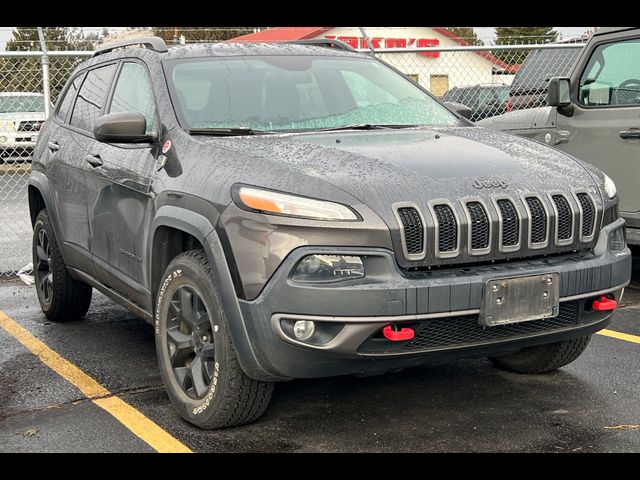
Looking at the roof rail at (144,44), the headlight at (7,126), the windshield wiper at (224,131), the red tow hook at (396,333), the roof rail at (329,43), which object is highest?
the roof rail at (144,44)

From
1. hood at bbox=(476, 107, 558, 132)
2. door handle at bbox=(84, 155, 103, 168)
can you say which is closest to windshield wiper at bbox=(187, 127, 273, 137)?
door handle at bbox=(84, 155, 103, 168)

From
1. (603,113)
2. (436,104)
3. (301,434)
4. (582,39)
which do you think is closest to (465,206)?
(301,434)

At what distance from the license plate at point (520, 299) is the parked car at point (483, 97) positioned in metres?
12.5

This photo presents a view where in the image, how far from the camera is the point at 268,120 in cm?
452

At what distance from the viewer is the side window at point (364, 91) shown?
4887mm

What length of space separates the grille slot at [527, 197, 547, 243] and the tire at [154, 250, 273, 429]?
132 centimetres

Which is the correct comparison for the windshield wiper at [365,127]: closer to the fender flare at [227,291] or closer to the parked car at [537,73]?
the fender flare at [227,291]

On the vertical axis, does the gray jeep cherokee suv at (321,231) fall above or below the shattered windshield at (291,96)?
below

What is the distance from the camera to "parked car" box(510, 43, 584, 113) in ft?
39.1

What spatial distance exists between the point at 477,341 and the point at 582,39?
8.06 metres

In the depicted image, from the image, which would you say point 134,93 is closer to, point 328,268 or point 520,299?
point 328,268

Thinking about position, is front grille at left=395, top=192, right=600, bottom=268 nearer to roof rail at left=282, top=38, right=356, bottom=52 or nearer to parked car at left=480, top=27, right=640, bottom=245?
roof rail at left=282, top=38, right=356, bottom=52

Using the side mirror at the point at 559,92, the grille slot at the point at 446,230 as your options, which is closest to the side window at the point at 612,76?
the side mirror at the point at 559,92
